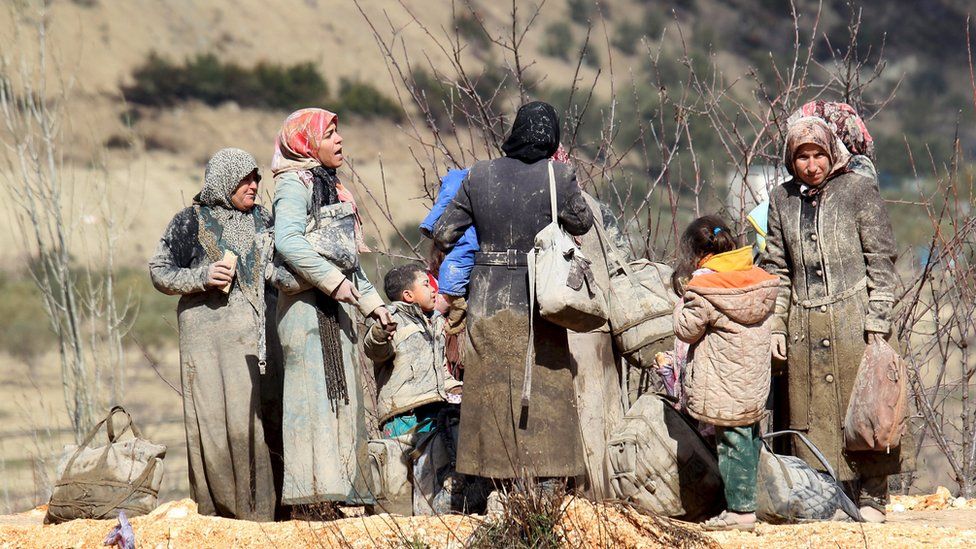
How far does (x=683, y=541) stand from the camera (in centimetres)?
561

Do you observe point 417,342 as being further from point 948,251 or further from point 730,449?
point 948,251


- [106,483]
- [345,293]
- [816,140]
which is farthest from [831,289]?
[106,483]

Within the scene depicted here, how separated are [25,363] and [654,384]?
20.9 meters

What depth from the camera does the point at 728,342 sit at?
580cm

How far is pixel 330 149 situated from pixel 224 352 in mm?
1099

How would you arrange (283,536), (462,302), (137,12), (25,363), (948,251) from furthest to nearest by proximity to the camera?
1. (137,12)
2. (25,363)
3. (948,251)
4. (462,302)
5. (283,536)

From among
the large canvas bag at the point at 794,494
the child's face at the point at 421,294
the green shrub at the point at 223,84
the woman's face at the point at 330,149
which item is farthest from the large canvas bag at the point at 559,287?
the green shrub at the point at 223,84

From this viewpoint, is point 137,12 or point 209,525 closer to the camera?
point 209,525

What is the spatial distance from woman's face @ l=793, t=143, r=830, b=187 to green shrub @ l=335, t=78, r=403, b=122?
3409 cm

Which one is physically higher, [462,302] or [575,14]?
[575,14]

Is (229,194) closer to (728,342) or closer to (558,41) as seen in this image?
(728,342)

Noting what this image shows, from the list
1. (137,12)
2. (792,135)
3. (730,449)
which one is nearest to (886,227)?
(792,135)

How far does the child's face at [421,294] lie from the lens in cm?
698

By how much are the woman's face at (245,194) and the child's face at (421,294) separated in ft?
2.86
